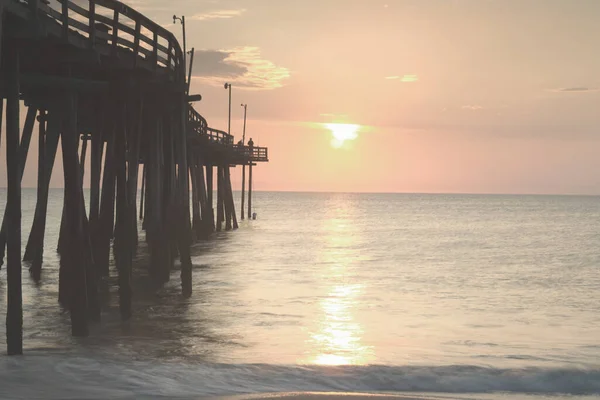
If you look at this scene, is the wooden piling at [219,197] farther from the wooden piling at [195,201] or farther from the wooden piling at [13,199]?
the wooden piling at [13,199]

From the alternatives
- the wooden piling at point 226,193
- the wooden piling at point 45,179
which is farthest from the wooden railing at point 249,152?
the wooden piling at point 45,179

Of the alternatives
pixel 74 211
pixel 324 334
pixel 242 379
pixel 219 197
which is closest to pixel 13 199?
pixel 74 211

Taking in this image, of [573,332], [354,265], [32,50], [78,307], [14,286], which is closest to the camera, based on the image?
[14,286]

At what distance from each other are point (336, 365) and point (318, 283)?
540 inches

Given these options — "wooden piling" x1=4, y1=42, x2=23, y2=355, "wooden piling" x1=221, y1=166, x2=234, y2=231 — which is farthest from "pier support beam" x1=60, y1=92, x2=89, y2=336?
"wooden piling" x1=221, y1=166, x2=234, y2=231

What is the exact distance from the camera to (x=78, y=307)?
41.7 feet

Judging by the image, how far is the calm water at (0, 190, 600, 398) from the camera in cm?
984

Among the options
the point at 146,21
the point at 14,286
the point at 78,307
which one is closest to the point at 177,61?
the point at 146,21

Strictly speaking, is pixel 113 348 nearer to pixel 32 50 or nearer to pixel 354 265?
pixel 32 50

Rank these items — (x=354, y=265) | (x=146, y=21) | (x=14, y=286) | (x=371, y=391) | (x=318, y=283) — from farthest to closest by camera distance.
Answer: (x=354, y=265) < (x=318, y=283) < (x=146, y=21) < (x=14, y=286) < (x=371, y=391)

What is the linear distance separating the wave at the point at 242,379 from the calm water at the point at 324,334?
2 centimetres

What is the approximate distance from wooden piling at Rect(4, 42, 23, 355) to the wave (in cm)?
52

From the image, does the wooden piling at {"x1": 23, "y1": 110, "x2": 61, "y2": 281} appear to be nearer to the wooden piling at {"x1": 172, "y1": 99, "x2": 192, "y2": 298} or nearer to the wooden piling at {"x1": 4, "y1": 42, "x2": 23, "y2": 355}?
the wooden piling at {"x1": 4, "y1": 42, "x2": 23, "y2": 355}

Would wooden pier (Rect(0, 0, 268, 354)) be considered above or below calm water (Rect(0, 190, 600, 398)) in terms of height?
above
